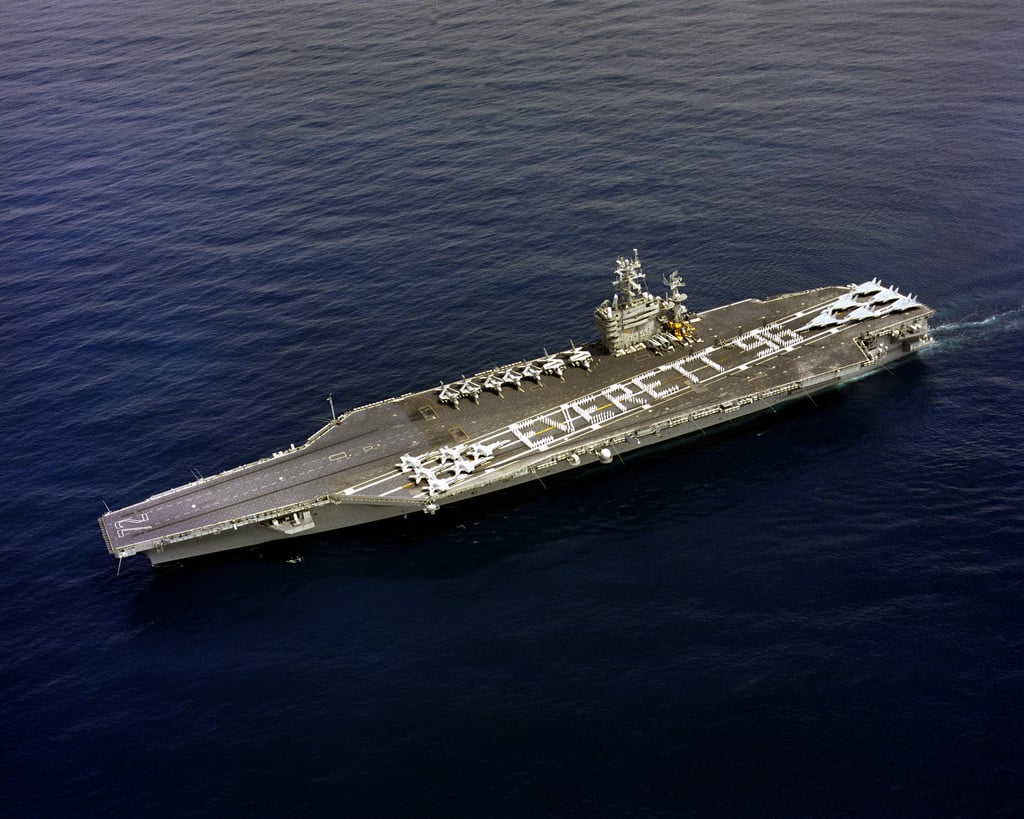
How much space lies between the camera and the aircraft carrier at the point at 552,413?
8831 centimetres

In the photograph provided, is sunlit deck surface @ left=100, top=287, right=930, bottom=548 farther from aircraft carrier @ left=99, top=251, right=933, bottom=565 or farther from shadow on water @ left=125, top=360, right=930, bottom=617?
shadow on water @ left=125, top=360, right=930, bottom=617

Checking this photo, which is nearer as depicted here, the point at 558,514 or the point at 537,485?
the point at 558,514

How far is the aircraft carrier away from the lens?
8831 centimetres

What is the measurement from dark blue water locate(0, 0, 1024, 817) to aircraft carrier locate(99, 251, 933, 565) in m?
3.36

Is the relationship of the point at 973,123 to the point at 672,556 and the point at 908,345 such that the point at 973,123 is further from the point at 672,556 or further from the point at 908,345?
the point at 672,556

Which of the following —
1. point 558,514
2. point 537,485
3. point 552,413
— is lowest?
point 558,514

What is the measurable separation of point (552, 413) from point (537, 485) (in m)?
8.29

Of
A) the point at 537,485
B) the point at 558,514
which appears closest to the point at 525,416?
the point at 537,485

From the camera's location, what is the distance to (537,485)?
94188 mm

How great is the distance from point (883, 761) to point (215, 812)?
1798 inches

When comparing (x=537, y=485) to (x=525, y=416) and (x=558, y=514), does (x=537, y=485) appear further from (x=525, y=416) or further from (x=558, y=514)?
A: (x=525, y=416)

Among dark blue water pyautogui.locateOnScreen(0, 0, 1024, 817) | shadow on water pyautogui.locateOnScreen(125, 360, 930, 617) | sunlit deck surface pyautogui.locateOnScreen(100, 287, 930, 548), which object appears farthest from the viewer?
sunlit deck surface pyautogui.locateOnScreen(100, 287, 930, 548)

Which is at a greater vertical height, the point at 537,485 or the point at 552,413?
the point at 552,413

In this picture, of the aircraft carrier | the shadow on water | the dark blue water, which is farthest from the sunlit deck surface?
the dark blue water
